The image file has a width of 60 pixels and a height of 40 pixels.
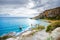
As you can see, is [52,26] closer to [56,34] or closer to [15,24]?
[56,34]

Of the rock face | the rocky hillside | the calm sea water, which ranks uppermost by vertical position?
the rocky hillside

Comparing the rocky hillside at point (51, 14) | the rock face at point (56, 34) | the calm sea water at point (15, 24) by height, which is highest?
the rocky hillside at point (51, 14)

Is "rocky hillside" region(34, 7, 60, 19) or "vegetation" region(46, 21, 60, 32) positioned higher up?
"rocky hillside" region(34, 7, 60, 19)

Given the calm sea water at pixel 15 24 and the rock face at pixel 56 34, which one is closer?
the rock face at pixel 56 34

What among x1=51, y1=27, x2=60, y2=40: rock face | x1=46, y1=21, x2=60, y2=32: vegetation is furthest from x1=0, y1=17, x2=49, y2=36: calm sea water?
x1=51, y1=27, x2=60, y2=40: rock face

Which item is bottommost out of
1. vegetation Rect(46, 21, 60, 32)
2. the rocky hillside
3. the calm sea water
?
vegetation Rect(46, 21, 60, 32)

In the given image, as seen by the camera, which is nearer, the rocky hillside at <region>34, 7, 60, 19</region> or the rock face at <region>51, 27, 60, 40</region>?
the rock face at <region>51, 27, 60, 40</region>

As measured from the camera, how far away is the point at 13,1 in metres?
2.44

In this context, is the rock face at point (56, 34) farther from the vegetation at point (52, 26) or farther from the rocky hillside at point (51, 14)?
the rocky hillside at point (51, 14)

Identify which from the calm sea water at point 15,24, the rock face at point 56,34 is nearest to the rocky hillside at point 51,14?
the calm sea water at point 15,24

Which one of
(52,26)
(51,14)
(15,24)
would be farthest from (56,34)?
(15,24)

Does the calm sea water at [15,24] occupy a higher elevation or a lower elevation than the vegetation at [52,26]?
higher

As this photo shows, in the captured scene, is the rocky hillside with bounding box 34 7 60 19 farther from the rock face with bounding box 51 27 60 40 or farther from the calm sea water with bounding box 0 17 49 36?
the rock face with bounding box 51 27 60 40

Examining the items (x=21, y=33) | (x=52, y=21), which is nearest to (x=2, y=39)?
(x=21, y=33)
